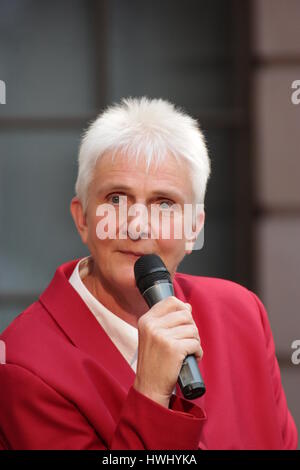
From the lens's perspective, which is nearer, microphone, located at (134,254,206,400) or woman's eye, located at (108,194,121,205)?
microphone, located at (134,254,206,400)

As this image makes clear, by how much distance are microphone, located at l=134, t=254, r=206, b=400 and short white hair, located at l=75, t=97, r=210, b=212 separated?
182 millimetres

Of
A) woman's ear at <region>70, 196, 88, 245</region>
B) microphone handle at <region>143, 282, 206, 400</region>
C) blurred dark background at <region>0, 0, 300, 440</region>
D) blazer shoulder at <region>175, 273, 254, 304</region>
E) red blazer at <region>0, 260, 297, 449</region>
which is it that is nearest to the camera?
microphone handle at <region>143, 282, 206, 400</region>

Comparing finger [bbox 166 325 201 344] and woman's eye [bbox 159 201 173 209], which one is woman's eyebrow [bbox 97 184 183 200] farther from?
finger [bbox 166 325 201 344]

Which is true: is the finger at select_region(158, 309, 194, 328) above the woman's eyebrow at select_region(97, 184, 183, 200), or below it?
below

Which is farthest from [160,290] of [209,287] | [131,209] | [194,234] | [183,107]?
[183,107]

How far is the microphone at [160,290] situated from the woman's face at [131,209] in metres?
0.06

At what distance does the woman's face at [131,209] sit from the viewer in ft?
4.13

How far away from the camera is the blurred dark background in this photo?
266 centimetres

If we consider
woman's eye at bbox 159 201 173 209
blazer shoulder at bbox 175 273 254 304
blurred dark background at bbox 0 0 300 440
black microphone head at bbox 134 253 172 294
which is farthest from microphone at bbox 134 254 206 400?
blurred dark background at bbox 0 0 300 440

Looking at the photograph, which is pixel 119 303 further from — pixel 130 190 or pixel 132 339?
pixel 130 190

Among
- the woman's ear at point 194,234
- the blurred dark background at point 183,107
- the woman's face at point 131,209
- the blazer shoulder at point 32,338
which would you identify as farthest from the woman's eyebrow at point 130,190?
the blurred dark background at point 183,107
